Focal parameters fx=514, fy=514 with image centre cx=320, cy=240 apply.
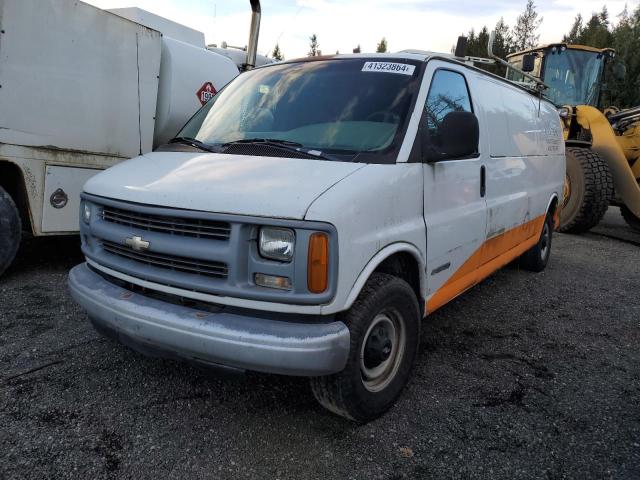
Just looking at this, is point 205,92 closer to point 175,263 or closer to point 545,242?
point 175,263

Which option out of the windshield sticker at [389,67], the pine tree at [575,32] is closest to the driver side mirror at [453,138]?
the windshield sticker at [389,67]

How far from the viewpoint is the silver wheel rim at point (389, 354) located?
107 inches

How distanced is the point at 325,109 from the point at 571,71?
8395 millimetres

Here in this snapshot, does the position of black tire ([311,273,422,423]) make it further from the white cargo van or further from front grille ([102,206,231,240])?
front grille ([102,206,231,240])

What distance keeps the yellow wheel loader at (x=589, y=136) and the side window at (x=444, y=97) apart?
4.13 meters

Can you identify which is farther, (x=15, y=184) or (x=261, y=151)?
(x=15, y=184)

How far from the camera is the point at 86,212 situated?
3102mm

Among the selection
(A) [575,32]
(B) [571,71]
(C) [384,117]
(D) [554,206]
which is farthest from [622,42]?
(C) [384,117]

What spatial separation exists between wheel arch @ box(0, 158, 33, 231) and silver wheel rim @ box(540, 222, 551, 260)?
5.48 m

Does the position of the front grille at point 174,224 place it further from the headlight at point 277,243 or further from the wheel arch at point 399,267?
the wheel arch at point 399,267

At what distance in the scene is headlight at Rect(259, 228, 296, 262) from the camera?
2314 millimetres

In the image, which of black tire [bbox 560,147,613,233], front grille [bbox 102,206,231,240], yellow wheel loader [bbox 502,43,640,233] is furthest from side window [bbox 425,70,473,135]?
black tire [bbox 560,147,613,233]

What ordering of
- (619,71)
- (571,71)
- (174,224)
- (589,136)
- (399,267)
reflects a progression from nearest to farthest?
(174,224), (399,267), (619,71), (589,136), (571,71)

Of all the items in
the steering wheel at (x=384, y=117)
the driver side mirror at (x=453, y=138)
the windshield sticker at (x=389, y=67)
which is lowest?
the driver side mirror at (x=453, y=138)
